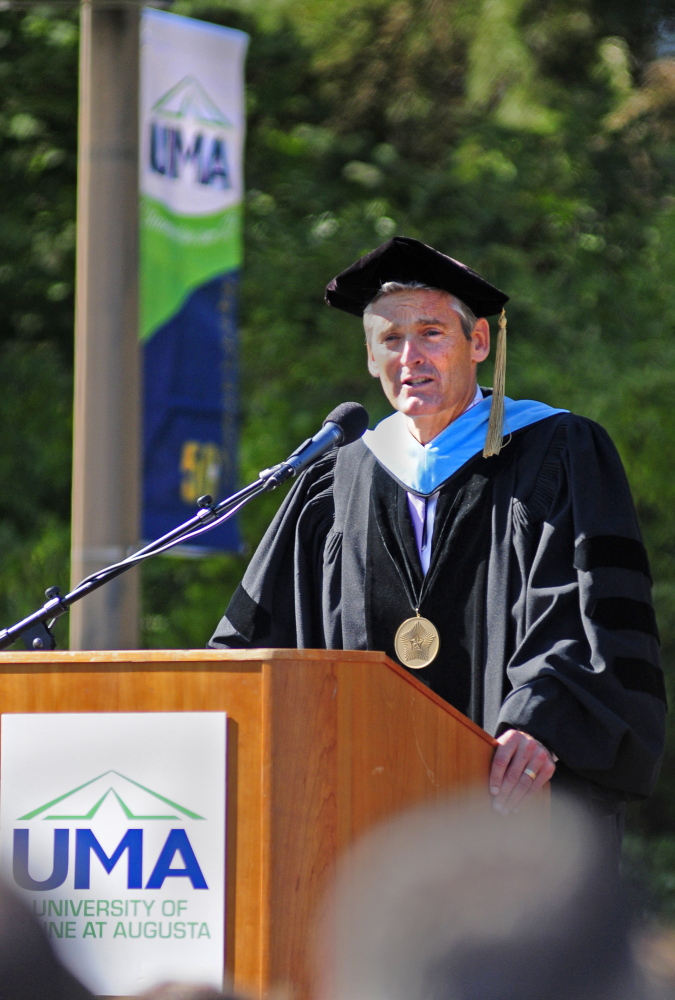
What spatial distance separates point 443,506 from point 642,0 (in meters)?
8.16

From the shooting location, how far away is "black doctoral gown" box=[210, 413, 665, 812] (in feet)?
9.39

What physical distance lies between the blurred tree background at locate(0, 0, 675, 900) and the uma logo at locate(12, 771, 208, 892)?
21.2 ft

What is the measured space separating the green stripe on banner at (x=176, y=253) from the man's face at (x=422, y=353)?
2.25 meters

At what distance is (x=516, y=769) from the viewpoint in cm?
260

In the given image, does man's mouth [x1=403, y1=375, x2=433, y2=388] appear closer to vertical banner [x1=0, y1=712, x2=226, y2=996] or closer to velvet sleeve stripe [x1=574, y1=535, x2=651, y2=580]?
velvet sleeve stripe [x1=574, y1=535, x2=651, y2=580]

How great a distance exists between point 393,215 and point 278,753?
7.86 meters

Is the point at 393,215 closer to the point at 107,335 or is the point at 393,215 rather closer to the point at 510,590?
the point at 107,335

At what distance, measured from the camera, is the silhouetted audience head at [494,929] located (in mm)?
1429

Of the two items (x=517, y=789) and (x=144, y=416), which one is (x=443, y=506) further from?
(x=144, y=416)

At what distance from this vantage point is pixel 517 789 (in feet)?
8.45

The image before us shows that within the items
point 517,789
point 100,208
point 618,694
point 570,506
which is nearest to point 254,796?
point 517,789

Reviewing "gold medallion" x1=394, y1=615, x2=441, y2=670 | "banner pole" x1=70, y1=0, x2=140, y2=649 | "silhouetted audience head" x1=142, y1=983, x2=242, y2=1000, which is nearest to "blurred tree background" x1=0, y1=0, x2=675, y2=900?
"banner pole" x1=70, y1=0, x2=140, y2=649

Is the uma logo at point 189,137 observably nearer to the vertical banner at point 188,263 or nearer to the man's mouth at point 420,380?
the vertical banner at point 188,263

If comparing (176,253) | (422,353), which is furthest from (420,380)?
(176,253)
